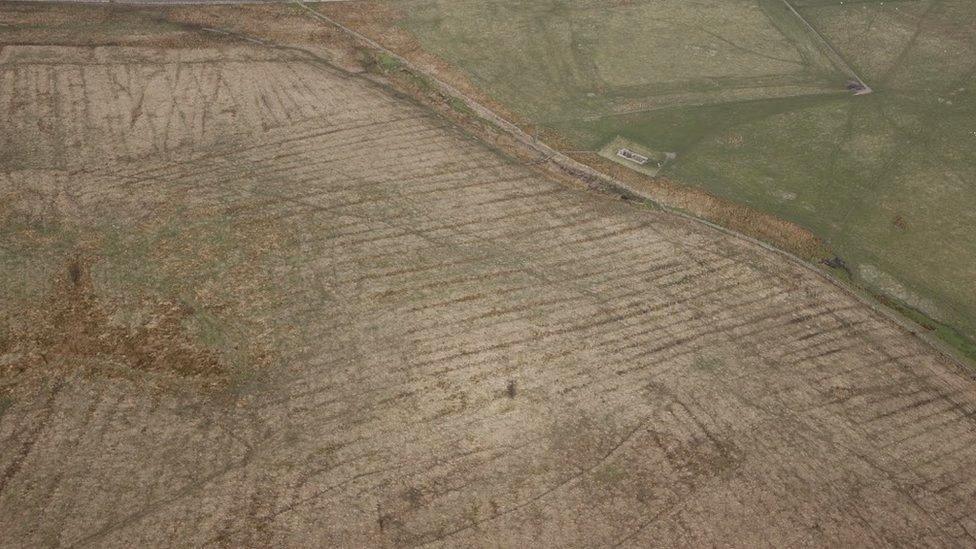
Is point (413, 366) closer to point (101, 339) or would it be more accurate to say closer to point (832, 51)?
point (101, 339)

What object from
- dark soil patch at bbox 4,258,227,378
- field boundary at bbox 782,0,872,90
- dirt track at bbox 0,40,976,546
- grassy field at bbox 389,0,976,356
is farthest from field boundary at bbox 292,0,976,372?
dark soil patch at bbox 4,258,227,378

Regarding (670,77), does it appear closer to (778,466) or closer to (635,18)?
(635,18)

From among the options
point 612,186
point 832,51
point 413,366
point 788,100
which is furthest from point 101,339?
point 832,51

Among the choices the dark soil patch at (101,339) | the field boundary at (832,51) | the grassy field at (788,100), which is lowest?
the dark soil patch at (101,339)

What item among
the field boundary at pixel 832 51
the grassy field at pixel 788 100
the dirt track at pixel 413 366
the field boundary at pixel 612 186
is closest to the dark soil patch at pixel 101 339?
the dirt track at pixel 413 366

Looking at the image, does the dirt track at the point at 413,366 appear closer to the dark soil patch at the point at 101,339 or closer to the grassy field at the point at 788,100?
the dark soil patch at the point at 101,339

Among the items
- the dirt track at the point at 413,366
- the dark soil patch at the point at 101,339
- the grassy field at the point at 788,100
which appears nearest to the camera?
the dirt track at the point at 413,366

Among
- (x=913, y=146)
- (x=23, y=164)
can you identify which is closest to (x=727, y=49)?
(x=913, y=146)
